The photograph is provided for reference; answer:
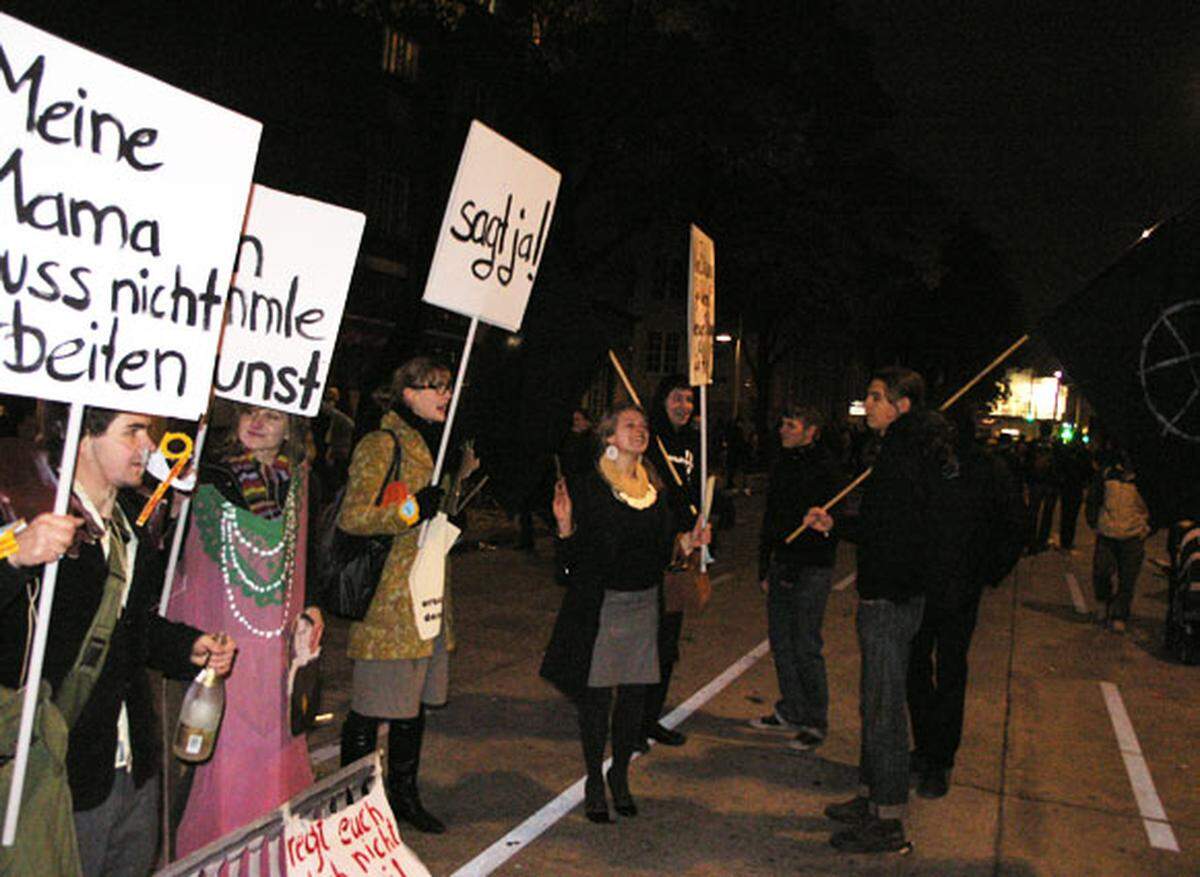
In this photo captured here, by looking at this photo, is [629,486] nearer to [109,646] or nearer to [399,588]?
[399,588]

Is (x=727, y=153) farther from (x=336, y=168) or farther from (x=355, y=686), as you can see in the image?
(x=355, y=686)

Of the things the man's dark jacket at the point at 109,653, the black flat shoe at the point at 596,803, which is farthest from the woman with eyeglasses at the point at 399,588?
the man's dark jacket at the point at 109,653

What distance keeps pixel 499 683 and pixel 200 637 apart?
451cm

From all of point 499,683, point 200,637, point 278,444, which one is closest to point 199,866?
point 200,637

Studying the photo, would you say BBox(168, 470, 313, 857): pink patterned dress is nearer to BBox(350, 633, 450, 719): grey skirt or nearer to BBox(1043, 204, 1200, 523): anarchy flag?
BBox(350, 633, 450, 719): grey skirt

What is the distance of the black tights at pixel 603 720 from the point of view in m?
5.05

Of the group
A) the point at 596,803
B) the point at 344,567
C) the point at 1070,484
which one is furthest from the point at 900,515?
the point at 1070,484

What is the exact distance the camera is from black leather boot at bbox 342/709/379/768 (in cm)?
464

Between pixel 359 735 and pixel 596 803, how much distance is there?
1195mm

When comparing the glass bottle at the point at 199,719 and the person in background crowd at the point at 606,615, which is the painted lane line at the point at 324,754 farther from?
the glass bottle at the point at 199,719

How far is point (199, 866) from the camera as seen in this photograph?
2674 millimetres

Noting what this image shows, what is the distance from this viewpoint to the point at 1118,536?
10906mm

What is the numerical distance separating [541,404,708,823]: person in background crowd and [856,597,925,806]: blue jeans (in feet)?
3.27

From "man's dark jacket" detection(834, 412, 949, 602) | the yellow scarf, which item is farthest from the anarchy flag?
the yellow scarf
